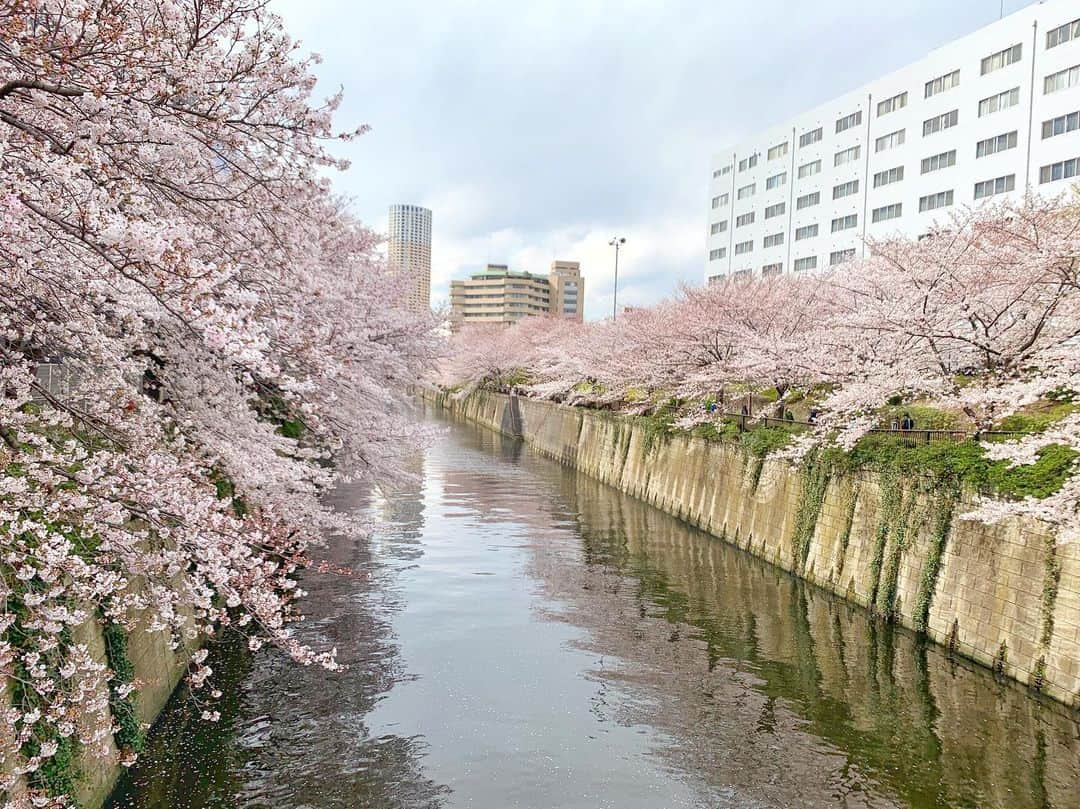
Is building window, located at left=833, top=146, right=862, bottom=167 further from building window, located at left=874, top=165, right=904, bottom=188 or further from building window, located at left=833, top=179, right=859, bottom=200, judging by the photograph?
building window, located at left=874, top=165, right=904, bottom=188

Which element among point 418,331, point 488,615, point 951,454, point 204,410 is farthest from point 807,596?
point 204,410

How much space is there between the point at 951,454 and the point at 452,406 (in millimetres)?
73935

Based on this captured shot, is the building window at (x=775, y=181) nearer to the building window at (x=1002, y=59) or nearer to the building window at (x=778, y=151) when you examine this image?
the building window at (x=778, y=151)

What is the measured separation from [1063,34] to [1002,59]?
3324mm

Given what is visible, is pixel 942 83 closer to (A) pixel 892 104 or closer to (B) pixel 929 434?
(A) pixel 892 104

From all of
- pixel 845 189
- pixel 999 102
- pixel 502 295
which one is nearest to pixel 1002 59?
pixel 999 102

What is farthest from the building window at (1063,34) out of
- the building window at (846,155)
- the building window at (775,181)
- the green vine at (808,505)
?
the green vine at (808,505)

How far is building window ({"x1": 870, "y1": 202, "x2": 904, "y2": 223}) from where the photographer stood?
43.4 meters

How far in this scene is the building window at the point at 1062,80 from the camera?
109 ft

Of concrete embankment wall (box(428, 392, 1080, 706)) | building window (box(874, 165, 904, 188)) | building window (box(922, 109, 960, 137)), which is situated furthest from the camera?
building window (box(874, 165, 904, 188))

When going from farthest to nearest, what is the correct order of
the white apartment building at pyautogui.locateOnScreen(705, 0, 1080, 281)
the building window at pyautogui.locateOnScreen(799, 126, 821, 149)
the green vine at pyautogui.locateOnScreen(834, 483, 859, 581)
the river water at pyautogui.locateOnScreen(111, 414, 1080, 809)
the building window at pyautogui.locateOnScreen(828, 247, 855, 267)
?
1. the building window at pyautogui.locateOnScreen(799, 126, 821, 149)
2. the building window at pyautogui.locateOnScreen(828, 247, 855, 267)
3. the white apartment building at pyautogui.locateOnScreen(705, 0, 1080, 281)
4. the green vine at pyautogui.locateOnScreen(834, 483, 859, 581)
5. the river water at pyautogui.locateOnScreen(111, 414, 1080, 809)

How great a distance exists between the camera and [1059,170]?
3378cm

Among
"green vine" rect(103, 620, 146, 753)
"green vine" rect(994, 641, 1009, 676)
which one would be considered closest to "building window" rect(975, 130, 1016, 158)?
"green vine" rect(994, 641, 1009, 676)

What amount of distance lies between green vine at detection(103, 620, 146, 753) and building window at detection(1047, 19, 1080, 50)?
4160 centimetres
